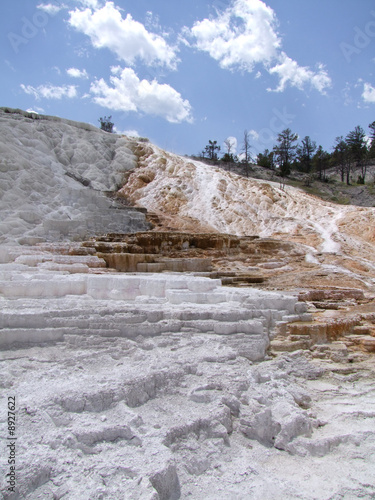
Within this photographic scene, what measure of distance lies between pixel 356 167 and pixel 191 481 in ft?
99.0

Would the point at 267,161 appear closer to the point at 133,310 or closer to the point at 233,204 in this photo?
the point at 233,204

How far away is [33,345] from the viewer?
3.39 meters

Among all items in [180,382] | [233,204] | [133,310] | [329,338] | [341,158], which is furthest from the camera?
[341,158]

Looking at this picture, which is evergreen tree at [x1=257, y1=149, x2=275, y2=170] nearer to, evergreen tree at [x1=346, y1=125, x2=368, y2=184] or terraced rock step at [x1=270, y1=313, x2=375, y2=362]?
evergreen tree at [x1=346, y1=125, x2=368, y2=184]

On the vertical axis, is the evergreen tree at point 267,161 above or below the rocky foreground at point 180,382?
above

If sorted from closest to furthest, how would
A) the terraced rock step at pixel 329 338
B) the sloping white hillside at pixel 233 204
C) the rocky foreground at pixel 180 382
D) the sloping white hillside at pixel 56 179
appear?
the rocky foreground at pixel 180 382
the terraced rock step at pixel 329 338
the sloping white hillside at pixel 56 179
the sloping white hillside at pixel 233 204

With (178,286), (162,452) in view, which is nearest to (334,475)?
(162,452)

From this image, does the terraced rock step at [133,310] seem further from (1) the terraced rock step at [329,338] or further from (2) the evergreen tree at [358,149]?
(2) the evergreen tree at [358,149]

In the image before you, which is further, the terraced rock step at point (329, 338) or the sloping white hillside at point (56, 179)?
the sloping white hillside at point (56, 179)

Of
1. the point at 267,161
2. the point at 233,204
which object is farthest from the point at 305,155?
the point at 233,204

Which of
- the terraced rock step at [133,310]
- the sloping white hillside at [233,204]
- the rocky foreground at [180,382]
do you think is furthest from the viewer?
the sloping white hillside at [233,204]

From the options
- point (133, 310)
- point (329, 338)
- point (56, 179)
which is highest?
point (56, 179)

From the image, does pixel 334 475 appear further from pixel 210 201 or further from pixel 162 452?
pixel 210 201

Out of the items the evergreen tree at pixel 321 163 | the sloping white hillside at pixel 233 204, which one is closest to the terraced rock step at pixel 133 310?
the sloping white hillside at pixel 233 204
